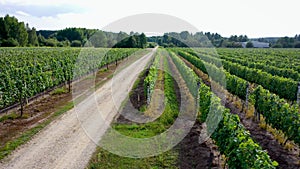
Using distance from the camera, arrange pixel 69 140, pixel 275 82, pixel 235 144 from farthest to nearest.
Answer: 1. pixel 275 82
2. pixel 69 140
3. pixel 235 144

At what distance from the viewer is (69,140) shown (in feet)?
32.3

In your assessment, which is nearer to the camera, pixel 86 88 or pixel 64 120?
pixel 64 120

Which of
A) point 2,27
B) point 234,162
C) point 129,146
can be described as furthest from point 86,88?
point 2,27

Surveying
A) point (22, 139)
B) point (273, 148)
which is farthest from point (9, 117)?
point (273, 148)

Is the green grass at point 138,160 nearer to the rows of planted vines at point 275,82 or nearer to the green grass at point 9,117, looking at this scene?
the green grass at point 9,117

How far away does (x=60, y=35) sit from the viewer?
10506cm

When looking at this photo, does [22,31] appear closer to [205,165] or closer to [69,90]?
[69,90]

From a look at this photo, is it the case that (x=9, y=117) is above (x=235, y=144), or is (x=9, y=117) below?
below

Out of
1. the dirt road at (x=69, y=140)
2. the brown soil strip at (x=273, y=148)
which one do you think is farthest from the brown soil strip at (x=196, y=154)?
the dirt road at (x=69, y=140)

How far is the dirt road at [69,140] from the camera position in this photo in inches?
321

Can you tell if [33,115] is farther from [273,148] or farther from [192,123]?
[273,148]

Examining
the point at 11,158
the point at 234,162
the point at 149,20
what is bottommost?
the point at 11,158

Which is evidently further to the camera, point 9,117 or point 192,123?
point 9,117

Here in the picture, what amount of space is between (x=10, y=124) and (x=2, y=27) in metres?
74.5
